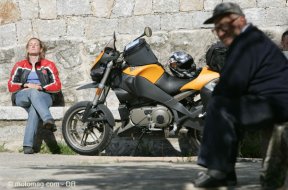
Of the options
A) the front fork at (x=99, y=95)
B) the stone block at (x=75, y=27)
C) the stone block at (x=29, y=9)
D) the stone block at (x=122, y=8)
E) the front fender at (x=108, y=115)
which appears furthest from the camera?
the stone block at (x=29, y=9)

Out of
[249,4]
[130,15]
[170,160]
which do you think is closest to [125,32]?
[130,15]

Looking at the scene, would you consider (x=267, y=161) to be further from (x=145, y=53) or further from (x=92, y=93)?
(x=92, y=93)

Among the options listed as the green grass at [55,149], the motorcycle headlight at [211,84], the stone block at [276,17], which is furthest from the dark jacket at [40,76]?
the stone block at [276,17]

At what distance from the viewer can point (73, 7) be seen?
975 cm

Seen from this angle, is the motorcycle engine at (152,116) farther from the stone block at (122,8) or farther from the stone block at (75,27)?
the stone block at (75,27)

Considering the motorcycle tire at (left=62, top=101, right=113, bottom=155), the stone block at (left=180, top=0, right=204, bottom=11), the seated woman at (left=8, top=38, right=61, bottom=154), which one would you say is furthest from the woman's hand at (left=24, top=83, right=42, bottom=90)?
the stone block at (left=180, top=0, right=204, bottom=11)

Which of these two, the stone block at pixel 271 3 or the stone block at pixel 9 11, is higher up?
the stone block at pixel 271 3

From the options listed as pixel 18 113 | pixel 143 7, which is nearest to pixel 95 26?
pixel 143 7

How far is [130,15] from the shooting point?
31.3 feet

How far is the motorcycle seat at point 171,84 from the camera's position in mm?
7797

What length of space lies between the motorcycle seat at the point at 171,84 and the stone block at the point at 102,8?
210 cm

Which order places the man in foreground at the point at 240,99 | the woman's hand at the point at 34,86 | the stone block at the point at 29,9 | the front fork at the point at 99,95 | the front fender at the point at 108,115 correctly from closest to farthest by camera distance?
the man in foreground at the point at 240,99 → the front fender at the point at 108,115 → the front fork at the point at 99,95 → the woman's hand at the point at 34,86 → the stone block at the point at 29,9

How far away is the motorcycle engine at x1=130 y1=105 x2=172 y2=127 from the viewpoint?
25.4 feet

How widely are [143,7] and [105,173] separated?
4.06 metres
